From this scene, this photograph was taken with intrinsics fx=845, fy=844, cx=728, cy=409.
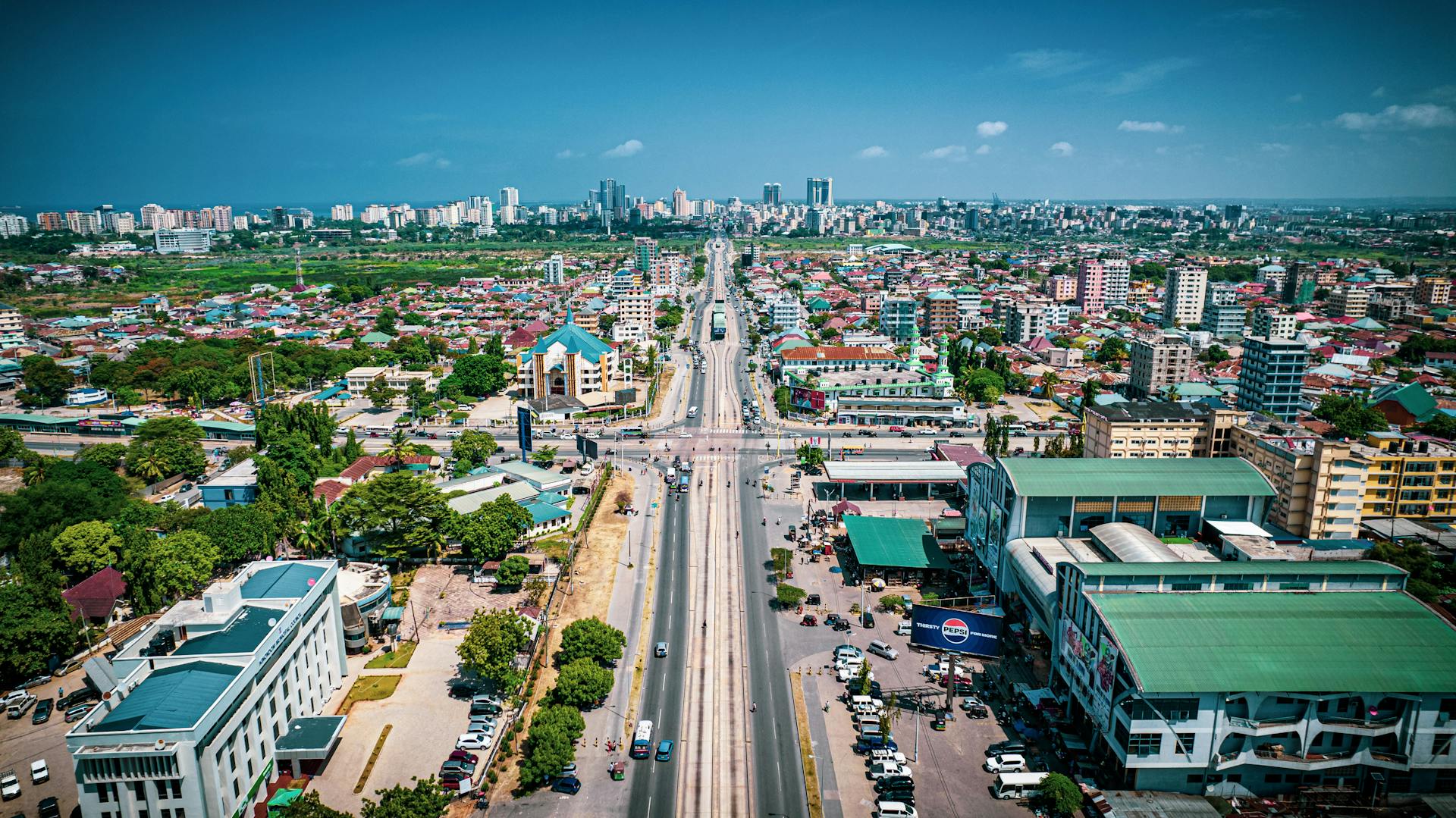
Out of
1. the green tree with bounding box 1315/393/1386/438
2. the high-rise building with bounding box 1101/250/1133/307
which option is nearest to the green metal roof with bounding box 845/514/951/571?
the green tree with bounding box 1315/393/1386/438

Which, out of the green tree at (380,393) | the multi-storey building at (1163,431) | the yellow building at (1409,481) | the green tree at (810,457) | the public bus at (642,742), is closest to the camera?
the public bus at (642,742)

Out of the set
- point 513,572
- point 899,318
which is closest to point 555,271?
point 899,318

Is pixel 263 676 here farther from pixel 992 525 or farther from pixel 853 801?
pixel 992 525

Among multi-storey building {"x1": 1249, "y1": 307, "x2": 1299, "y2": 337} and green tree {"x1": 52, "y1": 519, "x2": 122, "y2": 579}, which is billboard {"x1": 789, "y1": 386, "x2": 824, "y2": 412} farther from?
multi-storey building {"x1": 1249, "y1": 307, "x2": 1299, "y2": 337}

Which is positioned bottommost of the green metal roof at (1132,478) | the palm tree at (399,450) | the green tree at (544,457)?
the green tree at (544,457)

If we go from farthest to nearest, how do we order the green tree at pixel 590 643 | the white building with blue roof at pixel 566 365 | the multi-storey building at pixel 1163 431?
the white building with blue roof at pixel 566 365, the multi-storey building at pixel 1163 431, the green tree at pixel 590 643

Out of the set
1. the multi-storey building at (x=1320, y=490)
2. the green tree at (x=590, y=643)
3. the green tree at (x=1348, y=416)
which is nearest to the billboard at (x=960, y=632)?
the green tree at (x=590, y=643)

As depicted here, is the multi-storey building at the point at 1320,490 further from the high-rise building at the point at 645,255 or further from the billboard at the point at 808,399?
the high-rise building at the point at 645,255
